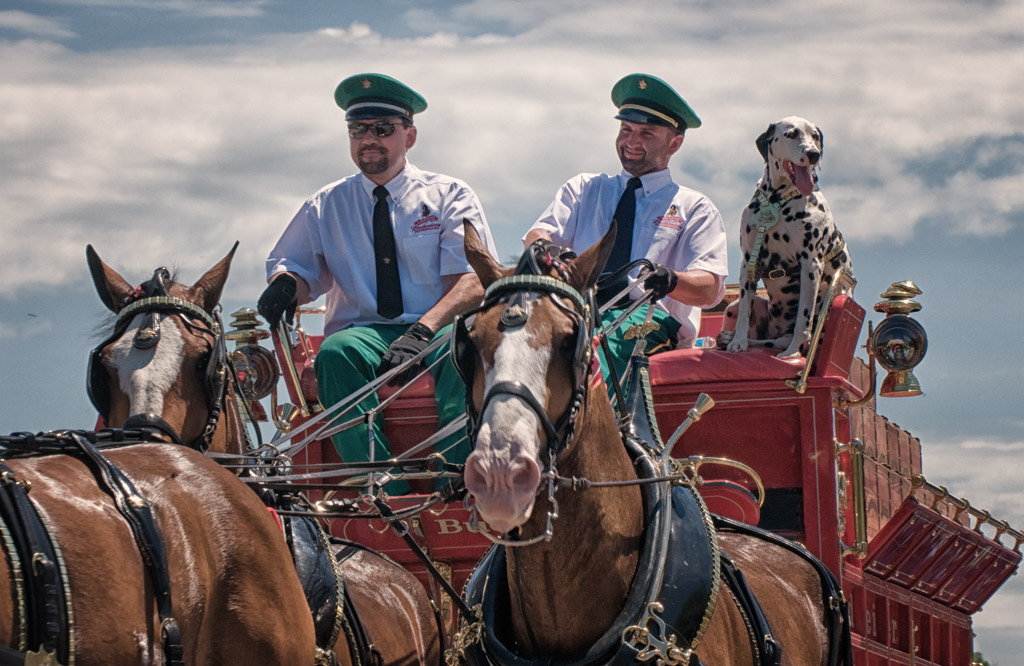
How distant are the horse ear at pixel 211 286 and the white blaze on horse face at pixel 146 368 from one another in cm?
42

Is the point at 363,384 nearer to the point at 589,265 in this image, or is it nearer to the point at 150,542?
the point at 589,265

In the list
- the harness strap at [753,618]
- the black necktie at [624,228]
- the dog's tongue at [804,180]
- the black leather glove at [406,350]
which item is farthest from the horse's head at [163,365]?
the dog's tongue at [804,180]

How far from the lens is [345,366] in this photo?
22.3ft

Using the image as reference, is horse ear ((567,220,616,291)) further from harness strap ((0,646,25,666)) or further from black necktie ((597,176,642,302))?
black necktie ((597,176,642,302))

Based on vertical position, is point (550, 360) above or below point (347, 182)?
below

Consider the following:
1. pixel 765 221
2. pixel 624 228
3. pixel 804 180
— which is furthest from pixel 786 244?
pixel 624 228

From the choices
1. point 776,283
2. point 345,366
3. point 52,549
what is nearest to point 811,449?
point 776,283

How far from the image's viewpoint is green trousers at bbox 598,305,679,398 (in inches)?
260

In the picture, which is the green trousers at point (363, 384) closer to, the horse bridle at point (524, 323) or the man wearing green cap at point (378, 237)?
the man wearing green cap at point (378, 237)

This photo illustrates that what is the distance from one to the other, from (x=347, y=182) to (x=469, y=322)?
3397mm

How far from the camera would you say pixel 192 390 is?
17.2 ft

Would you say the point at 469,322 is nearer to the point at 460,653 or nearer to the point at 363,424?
the point at 460,653

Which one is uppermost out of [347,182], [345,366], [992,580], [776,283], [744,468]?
[347,182]

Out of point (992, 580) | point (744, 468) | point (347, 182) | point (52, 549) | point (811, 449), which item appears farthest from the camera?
point (992, 580)
